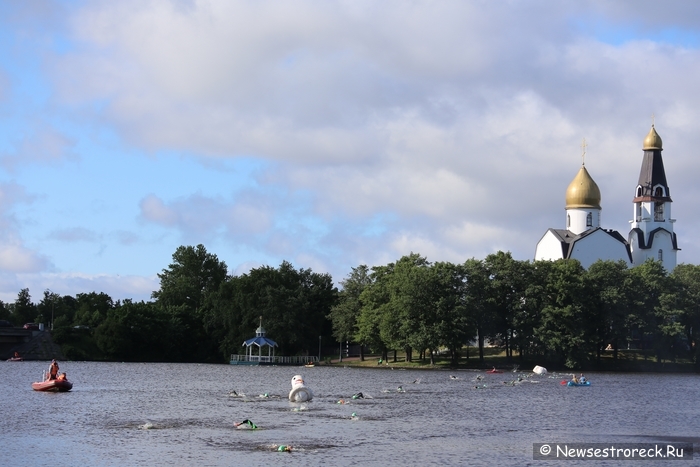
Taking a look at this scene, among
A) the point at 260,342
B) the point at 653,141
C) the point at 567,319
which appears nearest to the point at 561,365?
the point at 567,319

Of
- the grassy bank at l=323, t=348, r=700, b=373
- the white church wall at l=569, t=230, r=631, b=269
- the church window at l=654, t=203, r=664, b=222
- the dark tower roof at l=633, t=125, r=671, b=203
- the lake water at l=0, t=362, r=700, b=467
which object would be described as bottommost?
the lake water at l=0, t=362, r=700, b=467

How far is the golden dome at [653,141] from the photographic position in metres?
141

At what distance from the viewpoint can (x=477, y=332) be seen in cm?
11106

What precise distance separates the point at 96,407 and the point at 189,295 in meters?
119

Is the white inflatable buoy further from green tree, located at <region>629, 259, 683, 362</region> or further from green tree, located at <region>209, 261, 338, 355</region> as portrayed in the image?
green tree, located at <region>209, 261, 338, 355</region>

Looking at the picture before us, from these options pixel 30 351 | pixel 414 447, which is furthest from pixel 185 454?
pixel 30 351

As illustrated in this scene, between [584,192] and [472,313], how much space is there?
3936cm

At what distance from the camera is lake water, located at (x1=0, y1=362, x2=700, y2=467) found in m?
34.1

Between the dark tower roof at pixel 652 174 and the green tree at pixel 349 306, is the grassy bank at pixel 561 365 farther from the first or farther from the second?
the dark tower roof at pixel 652 174

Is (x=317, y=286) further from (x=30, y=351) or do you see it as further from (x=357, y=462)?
(x=357, y=462)

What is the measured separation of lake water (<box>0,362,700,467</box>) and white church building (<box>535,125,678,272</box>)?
57.9 m

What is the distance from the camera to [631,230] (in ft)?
465

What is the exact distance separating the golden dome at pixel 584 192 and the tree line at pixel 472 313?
2339 cm

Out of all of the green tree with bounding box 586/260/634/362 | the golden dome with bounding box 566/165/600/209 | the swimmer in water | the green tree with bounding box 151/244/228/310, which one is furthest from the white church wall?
the swimmer in water
